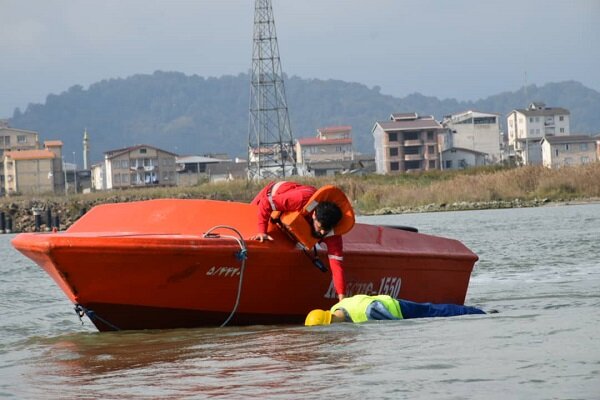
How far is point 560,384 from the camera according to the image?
21.9 ft

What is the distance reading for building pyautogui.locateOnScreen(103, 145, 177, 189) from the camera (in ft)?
398

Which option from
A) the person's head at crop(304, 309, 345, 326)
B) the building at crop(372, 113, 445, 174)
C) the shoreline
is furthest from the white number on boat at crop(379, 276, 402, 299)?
the building at crop(372, 113, 445, 174)

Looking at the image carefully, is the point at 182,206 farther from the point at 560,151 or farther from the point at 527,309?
the point at 560,151

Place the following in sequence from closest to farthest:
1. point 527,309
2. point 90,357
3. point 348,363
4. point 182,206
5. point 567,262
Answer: point 348,363, point 90,357, point 182,206, point 527,309, point 567,262

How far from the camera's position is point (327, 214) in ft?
33.4

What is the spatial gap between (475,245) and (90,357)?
1713 cm

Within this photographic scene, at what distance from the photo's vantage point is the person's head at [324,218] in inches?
400

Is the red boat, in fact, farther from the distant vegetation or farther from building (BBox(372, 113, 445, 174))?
building (BBox(372, 113, 445, 174))

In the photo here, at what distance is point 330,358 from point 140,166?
4567 inches

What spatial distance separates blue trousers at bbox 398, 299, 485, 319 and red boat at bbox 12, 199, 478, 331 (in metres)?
0.54

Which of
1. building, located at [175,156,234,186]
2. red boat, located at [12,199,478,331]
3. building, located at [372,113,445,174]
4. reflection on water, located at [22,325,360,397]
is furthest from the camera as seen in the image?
building, located at [175,156,234,186]

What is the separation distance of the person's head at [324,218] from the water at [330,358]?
33.3 inches

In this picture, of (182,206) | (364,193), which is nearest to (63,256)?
(182,206)

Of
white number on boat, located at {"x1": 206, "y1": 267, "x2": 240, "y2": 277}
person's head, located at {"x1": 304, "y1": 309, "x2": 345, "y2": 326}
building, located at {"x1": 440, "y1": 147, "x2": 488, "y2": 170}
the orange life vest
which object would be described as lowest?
person's head, located at {"x1": 304, "y1": 309, "x2": 345, "y2": 326}
